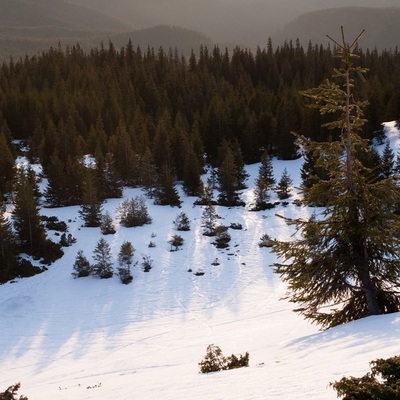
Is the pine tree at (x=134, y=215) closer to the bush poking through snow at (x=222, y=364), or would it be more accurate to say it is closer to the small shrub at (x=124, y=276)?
the small shrub at (x=124, y=276)

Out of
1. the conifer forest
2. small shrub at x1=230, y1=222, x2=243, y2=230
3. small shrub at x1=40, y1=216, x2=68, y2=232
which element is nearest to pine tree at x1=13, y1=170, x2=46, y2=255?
the conifer forest

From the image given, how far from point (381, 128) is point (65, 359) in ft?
160

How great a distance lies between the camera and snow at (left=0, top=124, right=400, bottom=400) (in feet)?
27.8

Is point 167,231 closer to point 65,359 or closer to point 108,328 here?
point 108,328

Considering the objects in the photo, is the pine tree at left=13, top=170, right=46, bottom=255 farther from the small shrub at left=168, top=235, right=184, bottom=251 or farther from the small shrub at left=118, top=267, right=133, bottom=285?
the small shrub at left=168, top=235, right=184, bottom=251

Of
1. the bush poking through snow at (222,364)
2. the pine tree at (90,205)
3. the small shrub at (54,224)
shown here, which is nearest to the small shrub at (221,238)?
the pine tree at (90,205)

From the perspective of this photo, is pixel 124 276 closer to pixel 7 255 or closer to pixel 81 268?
pixel 81 268

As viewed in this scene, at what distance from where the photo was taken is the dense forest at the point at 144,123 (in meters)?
41.8

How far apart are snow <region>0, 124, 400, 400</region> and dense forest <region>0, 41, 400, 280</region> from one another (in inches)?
173

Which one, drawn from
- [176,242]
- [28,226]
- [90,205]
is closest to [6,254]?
[28,226]

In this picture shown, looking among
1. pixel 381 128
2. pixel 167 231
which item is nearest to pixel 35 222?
pixel 167 231

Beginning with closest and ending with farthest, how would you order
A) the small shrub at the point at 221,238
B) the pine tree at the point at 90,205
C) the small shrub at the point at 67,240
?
the small shrub at the point at 67,240 → the small shrub at the point at 221,238 → the pine tree at the point at 90,205

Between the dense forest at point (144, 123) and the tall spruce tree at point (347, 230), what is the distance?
23.1 metres

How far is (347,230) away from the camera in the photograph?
1169cm
